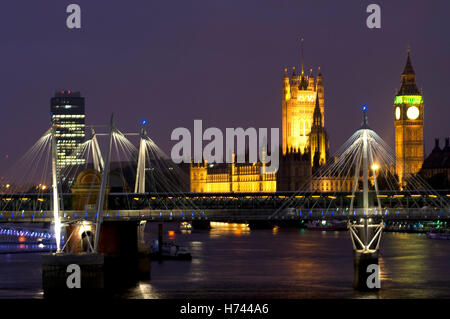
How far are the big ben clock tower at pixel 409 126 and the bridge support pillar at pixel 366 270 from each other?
395ft

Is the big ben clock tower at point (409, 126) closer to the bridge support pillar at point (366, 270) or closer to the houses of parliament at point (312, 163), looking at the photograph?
the houses of parliament at point (312, 163)

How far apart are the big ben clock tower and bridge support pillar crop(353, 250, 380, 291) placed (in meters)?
120

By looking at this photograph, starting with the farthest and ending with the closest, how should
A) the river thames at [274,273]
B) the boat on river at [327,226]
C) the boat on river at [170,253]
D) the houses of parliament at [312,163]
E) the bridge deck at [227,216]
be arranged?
the houses of parliament at [312,163], the boat on river at [327,226], the boat on river at [170,253], the river thames at [274,273], the bridge deck at [227,216]

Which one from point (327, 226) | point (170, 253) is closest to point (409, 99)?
point (327, 226)

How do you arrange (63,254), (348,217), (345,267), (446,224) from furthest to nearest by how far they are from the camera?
(446,224) → (345,267) → (348,217) → (63,254)

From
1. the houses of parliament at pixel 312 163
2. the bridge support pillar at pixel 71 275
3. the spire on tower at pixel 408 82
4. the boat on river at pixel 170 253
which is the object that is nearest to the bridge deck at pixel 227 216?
the bridge support pillar at pixel 71 275

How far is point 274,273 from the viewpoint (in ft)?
223

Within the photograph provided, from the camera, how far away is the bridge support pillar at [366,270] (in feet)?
175

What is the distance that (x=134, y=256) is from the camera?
62.9m

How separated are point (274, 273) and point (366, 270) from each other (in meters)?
14.5

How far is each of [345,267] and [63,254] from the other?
25.3 meters

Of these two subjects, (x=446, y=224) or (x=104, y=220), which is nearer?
(x=104, y=220)

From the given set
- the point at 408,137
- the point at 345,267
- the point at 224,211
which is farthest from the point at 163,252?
the point at 408,137

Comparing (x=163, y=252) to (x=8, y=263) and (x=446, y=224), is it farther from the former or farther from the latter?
(x=446, y=224)
